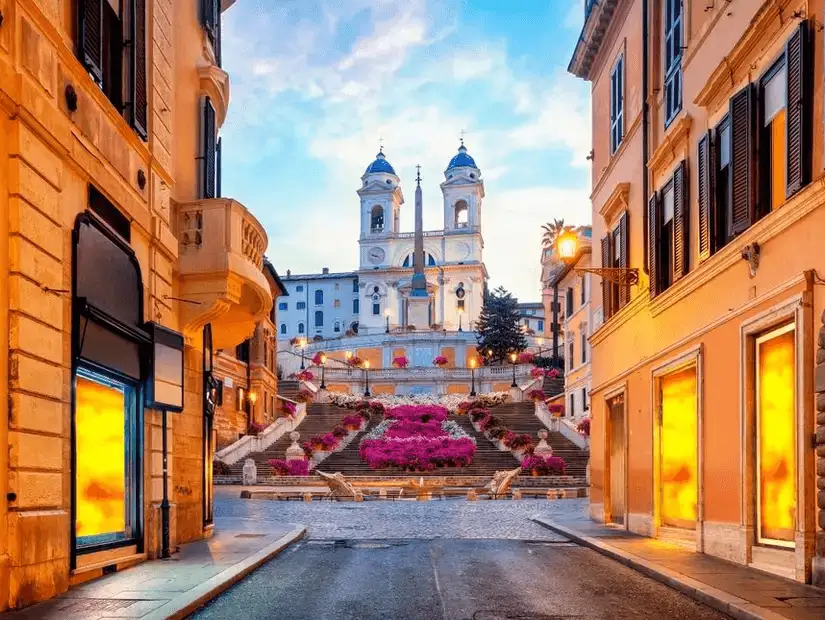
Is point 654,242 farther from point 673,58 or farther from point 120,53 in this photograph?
point 120,53

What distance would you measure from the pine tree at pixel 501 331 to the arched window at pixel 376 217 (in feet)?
130

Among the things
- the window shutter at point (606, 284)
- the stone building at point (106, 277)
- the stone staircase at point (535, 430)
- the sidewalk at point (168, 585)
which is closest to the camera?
the sidewalk at point (168, 585)

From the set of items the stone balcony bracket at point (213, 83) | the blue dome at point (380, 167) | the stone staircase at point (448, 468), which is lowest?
the stone staircase at point (448, 468)

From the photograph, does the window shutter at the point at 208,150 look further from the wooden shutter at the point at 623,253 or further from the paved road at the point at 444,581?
the wooden shutter at the point at 623,253

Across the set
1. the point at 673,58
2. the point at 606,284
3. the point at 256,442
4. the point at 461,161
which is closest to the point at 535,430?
the point at 256,442

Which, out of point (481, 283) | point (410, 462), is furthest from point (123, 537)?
point (481, 283)

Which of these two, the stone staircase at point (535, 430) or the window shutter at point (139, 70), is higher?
the window shutter at point (139, 70)

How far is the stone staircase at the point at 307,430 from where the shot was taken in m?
43.8

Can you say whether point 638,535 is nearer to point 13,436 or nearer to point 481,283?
point 13,436

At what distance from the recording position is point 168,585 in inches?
436

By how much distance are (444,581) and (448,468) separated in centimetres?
3084

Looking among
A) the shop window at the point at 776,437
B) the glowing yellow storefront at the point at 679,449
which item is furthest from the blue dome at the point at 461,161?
the shop window at the point at 776,437

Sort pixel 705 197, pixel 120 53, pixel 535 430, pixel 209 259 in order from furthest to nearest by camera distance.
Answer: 1. pixel 535 430
2. pixel 209 259
3. pixel 705 197
4. pixel 120 53

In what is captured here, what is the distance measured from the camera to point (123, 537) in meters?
13.0
